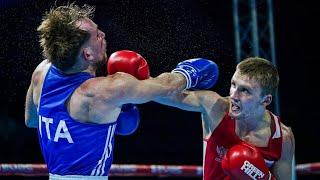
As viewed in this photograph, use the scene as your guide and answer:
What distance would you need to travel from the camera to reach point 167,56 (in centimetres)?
593

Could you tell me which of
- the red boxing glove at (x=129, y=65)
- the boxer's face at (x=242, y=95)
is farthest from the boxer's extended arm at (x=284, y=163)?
the red boxing glove at (x=129, y=65)

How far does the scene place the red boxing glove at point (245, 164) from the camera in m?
2.64

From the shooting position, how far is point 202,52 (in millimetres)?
5777

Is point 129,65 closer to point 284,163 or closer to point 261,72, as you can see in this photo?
point 261,72

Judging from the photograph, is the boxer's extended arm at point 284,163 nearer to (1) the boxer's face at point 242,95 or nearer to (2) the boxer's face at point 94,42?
(1) the boxer's face at point 242,95

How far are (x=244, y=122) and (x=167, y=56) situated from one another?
308cm

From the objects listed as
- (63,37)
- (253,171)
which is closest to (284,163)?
(253,171)

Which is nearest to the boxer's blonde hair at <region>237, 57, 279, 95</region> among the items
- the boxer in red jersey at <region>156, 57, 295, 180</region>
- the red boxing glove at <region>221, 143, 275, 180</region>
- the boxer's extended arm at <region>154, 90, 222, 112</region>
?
the boxer in red jersey at <region>156, 57, 295, 180</region>

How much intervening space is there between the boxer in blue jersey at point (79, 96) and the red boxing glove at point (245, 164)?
1.52 ft

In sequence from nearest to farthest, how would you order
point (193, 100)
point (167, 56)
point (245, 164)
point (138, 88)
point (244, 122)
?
1. point (138, 88)
2. point (245, 164)
3. point (193, 100)
4. point (244, 122)
5. point (167, 56)

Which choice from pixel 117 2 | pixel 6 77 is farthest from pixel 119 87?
pixel 6 77

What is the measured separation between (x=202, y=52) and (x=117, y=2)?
56.3 inches

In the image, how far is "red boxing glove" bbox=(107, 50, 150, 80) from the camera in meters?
2.68

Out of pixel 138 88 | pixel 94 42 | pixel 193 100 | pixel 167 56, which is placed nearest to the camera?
pixel 138 88
